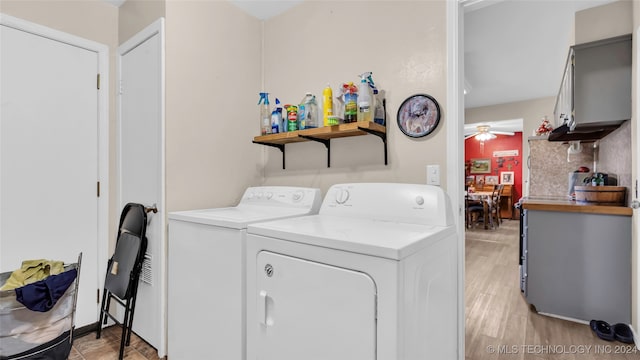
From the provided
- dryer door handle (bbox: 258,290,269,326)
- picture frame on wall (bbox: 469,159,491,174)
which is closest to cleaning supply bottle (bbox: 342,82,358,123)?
dryer door handle (bbox: 258,290,269,326)

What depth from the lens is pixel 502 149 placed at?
8.41 meters

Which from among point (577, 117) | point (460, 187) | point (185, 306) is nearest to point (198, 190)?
point (185, 306)

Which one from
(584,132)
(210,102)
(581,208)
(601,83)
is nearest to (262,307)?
(210,102)

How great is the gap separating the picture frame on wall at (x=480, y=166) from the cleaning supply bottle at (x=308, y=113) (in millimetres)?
7974

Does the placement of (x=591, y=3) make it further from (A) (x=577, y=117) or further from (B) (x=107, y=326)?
(B) (x=107, y=326)

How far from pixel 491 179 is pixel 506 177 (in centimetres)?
36

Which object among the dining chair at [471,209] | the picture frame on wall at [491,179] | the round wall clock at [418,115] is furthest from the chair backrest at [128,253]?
the picture frame on wall at [491,179]

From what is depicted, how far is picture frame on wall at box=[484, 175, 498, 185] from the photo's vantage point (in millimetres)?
8398

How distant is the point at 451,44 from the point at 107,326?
2.88 meters

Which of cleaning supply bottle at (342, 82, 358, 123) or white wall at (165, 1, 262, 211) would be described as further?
white wall at (165, 1, 262, 211)

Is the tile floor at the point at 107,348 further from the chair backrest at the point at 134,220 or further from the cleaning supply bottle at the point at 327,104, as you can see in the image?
the cleaning supply bottle at the point at 327,104

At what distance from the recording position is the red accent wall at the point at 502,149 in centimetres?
816

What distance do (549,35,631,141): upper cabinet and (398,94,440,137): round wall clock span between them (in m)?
1.64

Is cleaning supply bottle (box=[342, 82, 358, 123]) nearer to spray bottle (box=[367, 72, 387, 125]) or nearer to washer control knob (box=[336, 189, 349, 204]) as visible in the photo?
spray bottle (box=[367, 72, 387, 125])
